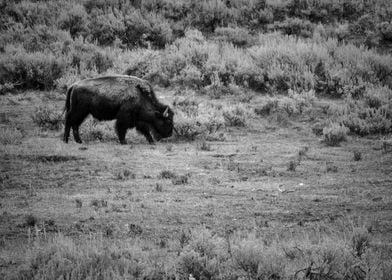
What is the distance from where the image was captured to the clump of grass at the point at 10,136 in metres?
12.7

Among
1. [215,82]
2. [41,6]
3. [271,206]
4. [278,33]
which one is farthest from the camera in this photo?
[41,6]

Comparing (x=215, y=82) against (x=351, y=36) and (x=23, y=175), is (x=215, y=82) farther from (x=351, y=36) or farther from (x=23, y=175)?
(x=23, y=175)

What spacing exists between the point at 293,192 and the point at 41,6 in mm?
18437

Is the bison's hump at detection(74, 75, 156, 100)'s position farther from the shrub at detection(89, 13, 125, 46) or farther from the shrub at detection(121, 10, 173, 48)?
the shrub at detection(89, 13, 125, 46)

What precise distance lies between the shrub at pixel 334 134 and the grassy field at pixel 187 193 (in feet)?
0.62

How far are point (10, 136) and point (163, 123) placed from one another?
3768 millimetres

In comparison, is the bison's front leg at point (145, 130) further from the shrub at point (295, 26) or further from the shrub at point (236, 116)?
the shrub at point (295, 26)

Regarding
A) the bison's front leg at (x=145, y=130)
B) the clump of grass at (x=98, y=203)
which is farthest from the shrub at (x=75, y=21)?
the clump of grass at (x=98, y=203)

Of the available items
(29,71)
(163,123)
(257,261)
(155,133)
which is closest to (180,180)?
(163,123)

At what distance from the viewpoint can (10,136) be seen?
1295cm

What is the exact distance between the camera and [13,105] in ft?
55.2

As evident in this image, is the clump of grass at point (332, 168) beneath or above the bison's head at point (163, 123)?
above

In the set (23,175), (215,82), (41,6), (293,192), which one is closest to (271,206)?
(293,192)

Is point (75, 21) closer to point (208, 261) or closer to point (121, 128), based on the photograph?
point (121, 128)
